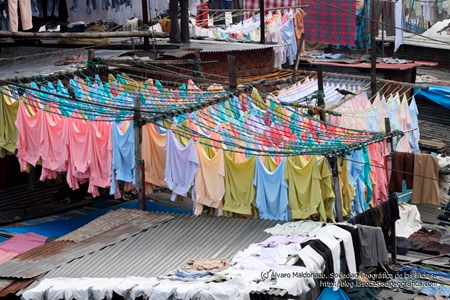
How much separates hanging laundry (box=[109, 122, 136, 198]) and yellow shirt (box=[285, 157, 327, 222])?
2628 mm

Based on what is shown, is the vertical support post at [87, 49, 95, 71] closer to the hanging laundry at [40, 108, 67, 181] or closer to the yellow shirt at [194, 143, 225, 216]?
the hanging laundry at [40, 108, 67, 181]

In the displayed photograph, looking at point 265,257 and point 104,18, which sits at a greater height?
point 104,18

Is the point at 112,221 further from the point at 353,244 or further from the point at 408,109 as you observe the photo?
the point at 408,109

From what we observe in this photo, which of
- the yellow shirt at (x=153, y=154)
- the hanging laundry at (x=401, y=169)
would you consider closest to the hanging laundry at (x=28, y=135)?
the yellow shirt at (x=153, y=154)

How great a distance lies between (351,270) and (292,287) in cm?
189

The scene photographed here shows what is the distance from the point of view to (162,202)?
616 inches

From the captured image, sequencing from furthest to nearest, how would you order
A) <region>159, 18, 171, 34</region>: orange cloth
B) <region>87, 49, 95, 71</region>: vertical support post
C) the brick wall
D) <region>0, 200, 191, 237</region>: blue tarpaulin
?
<region>159, 18, 171, 34</region>: orange cloth < the brick wall < <region>87, 49, 95, 71</region>: vertical support post < <region>0, 200, 191, 237</region>: blue tarpaulin

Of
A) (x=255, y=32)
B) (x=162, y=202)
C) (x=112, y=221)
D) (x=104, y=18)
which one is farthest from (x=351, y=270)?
(x=255, y=32)

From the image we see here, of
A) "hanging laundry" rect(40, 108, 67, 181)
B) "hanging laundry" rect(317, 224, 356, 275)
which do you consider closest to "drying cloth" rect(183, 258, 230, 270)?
"hanging laundry" rect(317, 224, 356, 275)

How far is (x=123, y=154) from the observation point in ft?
43.5

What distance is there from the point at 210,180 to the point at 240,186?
0.49 metres

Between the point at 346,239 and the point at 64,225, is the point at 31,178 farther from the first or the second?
the point at 346,239

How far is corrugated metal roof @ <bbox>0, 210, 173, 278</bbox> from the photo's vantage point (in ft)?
37.3

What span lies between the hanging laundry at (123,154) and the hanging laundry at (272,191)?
2151 millimetres
